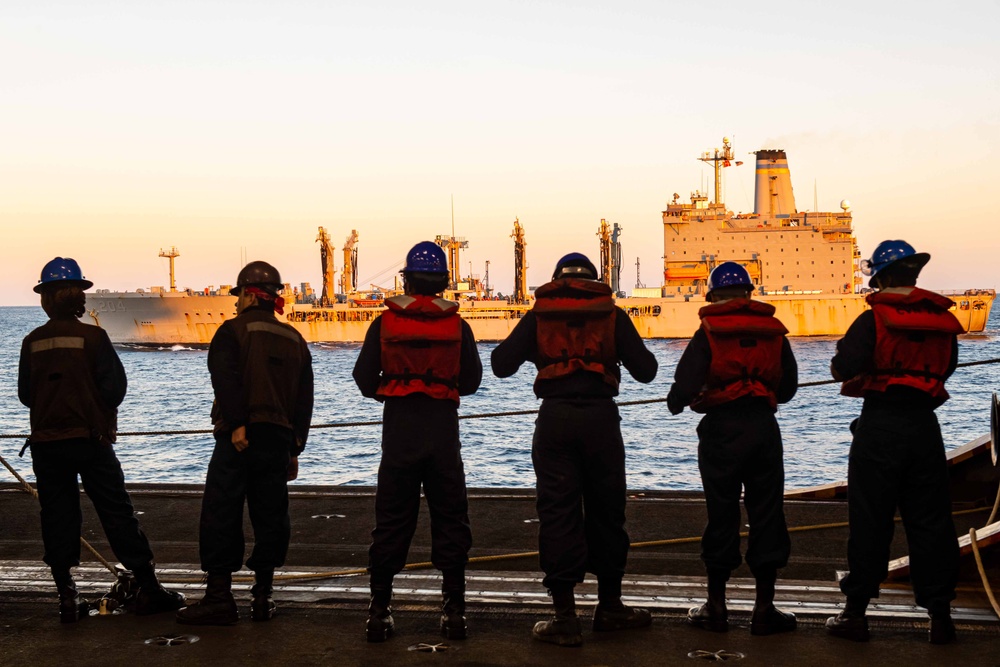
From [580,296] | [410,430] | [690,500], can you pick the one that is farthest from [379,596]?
[690,500]

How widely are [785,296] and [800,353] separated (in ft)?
23.9

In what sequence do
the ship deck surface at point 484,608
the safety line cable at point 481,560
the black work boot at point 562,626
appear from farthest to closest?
the safety line cable at point 481,560 → the black work boot at point 562,626 → the ship deck surface at point 484,608

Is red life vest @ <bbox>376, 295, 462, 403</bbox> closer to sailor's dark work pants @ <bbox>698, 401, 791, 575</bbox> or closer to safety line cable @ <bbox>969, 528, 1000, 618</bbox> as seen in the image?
sailor's dark work pants @ <bbox>698, 401, 791, 575</bbox>

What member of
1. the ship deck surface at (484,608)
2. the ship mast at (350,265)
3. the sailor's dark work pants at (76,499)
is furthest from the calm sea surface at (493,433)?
the ship mast at (350,265)

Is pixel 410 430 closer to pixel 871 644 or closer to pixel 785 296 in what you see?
pixel 871 644

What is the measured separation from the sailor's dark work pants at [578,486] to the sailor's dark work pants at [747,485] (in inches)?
14.1

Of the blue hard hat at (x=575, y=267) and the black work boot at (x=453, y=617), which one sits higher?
the blue hard hat at (x=575, y=267)

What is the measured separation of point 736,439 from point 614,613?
0.83m

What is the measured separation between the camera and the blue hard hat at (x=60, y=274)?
4.26 meters

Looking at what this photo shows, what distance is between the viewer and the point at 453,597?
3.89 m

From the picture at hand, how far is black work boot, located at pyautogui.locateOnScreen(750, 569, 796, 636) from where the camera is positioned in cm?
384

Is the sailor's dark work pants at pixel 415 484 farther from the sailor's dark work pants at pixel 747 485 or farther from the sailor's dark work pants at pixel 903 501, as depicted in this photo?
the sailor's dark work pants at pixel 903 501

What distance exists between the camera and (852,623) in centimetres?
376

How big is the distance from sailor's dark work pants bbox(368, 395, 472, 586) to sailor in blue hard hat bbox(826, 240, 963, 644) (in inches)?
58.2
